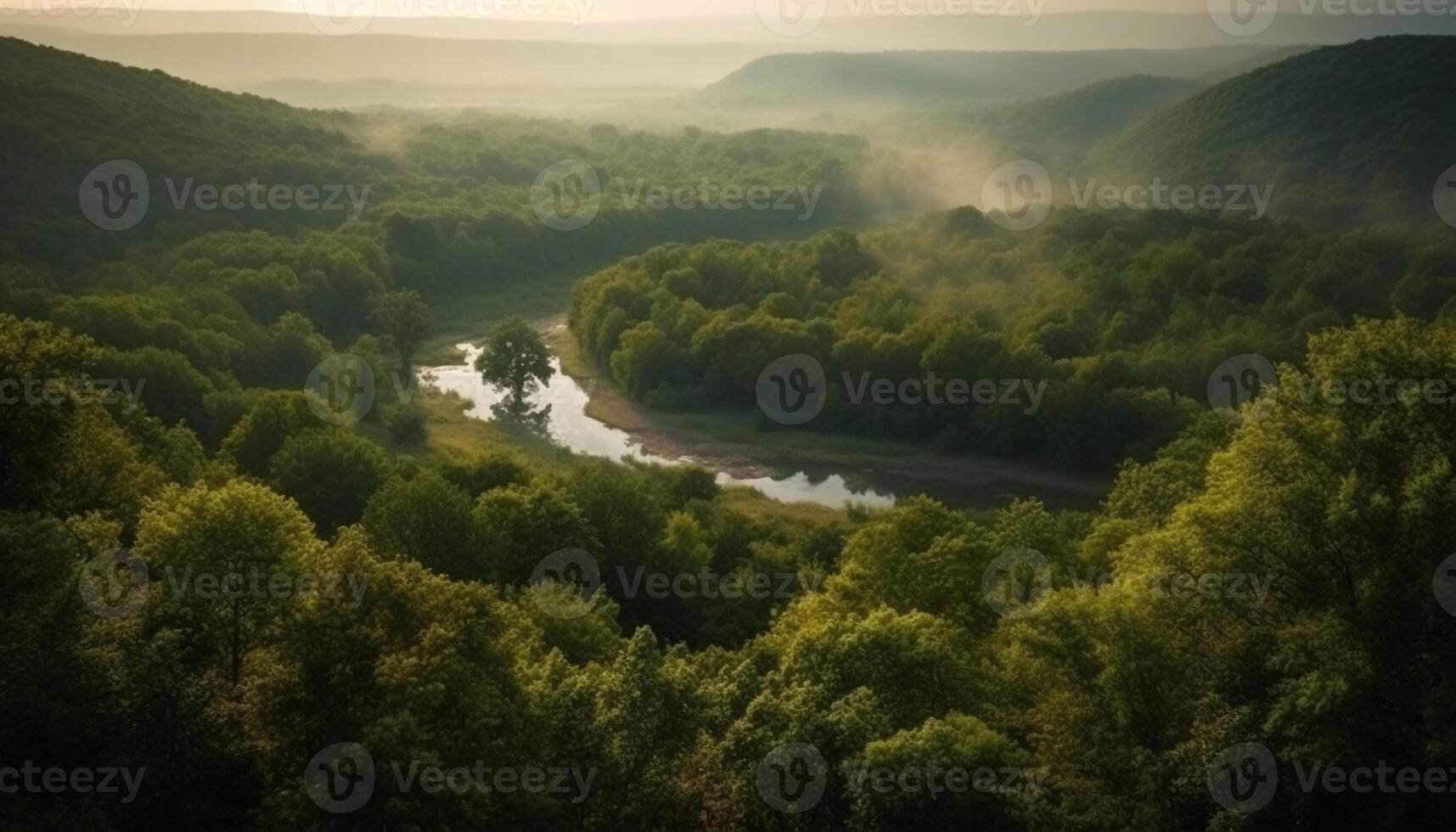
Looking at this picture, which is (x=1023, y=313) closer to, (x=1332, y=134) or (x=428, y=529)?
(x=428, y=529)

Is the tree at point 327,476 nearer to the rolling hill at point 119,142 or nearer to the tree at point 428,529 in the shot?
the tree at point 428,529

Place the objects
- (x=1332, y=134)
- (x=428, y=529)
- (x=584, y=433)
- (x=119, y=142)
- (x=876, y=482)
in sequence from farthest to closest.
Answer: (x=1332, y=134) → (x=119, y=142) → (x=584, y=433) → (x=876, y=482) → (x=428, y=529)

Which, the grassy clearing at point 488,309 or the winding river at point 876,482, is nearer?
the winding river at point 876,482

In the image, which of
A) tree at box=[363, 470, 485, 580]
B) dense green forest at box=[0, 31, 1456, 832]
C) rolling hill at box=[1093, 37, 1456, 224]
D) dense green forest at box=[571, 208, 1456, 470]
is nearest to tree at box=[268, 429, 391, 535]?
dense green forest at box=[0, 31, 1456, 832]

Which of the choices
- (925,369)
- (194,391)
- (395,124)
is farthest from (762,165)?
(194,391)

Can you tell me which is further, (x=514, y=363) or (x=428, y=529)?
(x=514, y=363)

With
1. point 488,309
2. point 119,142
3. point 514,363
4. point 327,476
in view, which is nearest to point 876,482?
point 514,363

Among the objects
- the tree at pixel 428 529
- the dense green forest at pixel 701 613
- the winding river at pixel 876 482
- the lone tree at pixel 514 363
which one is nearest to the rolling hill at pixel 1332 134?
the dense green forest at pixel 701 613
